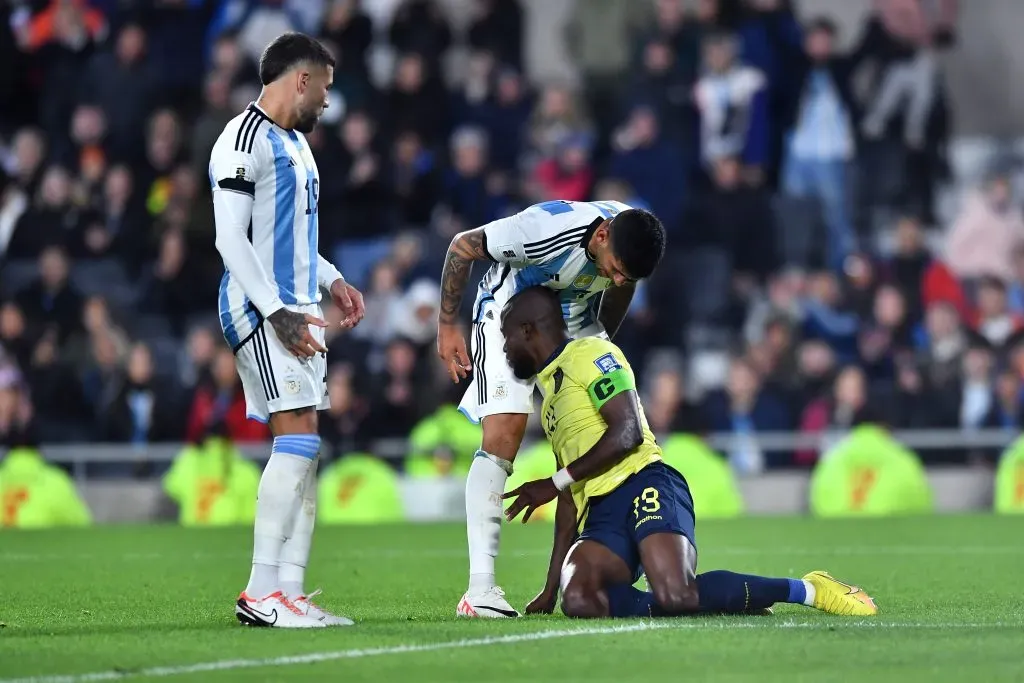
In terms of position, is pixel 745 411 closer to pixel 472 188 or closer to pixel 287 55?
pixel 472 188

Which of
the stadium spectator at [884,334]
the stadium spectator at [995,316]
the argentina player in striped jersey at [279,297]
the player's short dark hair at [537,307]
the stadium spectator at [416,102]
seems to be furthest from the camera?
the stadium spectator at [416,102]

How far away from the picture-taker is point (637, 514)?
6.86 metres

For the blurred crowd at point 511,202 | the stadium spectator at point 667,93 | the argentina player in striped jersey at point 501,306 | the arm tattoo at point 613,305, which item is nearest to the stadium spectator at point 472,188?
the blurred crowd at point 511,202

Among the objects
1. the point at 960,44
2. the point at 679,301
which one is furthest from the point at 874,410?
the point at 960,44

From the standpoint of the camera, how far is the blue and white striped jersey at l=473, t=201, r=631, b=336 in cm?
709

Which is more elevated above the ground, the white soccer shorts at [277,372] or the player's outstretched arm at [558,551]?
the white soccer shorts at [277,372]

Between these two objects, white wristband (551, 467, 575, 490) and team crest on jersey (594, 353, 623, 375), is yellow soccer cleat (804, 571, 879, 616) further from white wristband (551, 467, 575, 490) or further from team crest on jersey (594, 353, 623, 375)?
team crest on jersey (594, 353, 623, 375)

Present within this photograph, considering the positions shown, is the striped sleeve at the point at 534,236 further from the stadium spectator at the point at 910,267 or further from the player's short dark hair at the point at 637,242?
the stadium spectator at the point at 910,267

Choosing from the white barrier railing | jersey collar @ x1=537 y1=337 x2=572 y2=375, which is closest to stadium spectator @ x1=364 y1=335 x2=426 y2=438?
the white barrier railing

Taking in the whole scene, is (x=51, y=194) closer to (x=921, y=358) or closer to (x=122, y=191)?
(x=122, y=191)

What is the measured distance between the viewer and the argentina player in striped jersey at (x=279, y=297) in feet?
21.6

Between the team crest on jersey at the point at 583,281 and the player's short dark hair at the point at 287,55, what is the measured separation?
4.32ft

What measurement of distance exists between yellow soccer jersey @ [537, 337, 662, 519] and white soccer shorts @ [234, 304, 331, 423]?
0.98 metres

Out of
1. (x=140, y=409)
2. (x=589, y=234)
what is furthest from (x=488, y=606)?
(x=140, y=409)
